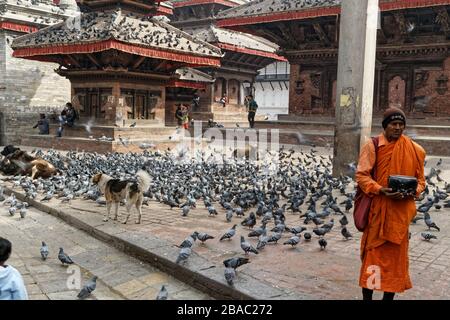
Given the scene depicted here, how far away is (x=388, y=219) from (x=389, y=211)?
0.07 metres

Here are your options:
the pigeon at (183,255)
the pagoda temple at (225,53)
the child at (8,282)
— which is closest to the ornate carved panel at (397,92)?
the pagoda temple at (225,53)

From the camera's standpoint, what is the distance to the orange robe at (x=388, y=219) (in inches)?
142

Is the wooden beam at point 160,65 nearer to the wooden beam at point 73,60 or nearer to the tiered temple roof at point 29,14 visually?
the wooden beam at point 73,60

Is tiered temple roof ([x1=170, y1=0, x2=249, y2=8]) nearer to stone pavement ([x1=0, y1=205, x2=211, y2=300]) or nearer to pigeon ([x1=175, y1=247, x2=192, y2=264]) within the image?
stone pavement ([x1=0, y1=205, x2=211, y2=300])

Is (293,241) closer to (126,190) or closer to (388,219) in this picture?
(388,219)

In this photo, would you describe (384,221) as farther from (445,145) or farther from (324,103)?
(324,103)

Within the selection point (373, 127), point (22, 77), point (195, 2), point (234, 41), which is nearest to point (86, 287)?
point (373, 127)

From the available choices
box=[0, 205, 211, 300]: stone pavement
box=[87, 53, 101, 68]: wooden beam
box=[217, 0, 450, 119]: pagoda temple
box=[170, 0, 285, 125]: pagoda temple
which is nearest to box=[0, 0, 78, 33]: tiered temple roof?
Result: box=[87, 53, 101, 68]: wooden beam

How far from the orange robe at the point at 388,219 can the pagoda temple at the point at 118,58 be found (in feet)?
43.1

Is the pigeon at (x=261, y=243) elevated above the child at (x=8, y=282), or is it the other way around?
the child at (x=8, y=282)

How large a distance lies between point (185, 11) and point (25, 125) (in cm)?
1595

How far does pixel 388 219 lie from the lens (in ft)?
11.9

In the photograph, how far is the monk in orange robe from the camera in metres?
3.60

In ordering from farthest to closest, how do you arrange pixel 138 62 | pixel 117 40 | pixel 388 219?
1. pixel 138 62
2. pixel 117 40
3. pixel 388 219
